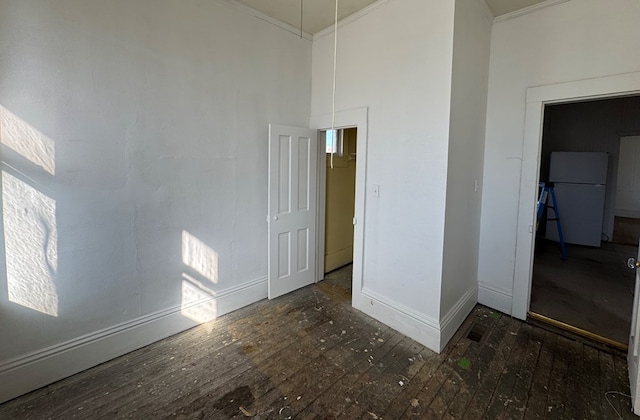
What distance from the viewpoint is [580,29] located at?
94.7 inches

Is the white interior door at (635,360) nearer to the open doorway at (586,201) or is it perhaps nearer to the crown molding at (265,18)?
the open doorway at (586,201)

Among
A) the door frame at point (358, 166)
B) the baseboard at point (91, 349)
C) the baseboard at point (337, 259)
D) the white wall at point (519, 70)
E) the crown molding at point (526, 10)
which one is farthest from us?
the baseboard at point (337, 259)

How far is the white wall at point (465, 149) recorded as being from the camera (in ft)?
7.65

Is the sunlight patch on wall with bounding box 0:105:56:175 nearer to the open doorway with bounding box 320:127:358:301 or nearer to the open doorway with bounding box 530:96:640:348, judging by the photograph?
the open doorway with bounding box 320:127:358:301

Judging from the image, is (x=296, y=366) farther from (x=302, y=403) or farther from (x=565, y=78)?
(x=565, y=78)

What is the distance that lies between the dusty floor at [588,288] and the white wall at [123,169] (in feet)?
11.0

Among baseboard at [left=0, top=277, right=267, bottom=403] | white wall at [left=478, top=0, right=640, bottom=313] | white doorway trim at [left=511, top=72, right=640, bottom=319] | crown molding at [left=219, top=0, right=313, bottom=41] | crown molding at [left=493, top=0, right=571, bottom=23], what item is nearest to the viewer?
baseboard at [left=0, top=277, right=267, bottom=403]

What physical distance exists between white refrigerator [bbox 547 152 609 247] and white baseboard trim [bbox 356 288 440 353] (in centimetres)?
462

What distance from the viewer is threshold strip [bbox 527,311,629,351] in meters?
2.42

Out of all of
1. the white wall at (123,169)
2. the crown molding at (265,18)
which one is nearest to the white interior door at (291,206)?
the white wall at (123,169)

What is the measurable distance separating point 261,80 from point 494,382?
332 centimetres

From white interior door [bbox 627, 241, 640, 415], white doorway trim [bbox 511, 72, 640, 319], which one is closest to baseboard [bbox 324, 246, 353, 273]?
white doorway trim [bbox 511, 72, 640, 319]

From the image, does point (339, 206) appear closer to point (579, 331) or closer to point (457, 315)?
point (457, 315)

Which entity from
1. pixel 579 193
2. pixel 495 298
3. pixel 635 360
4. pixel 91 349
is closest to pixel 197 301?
pixel 91 349
